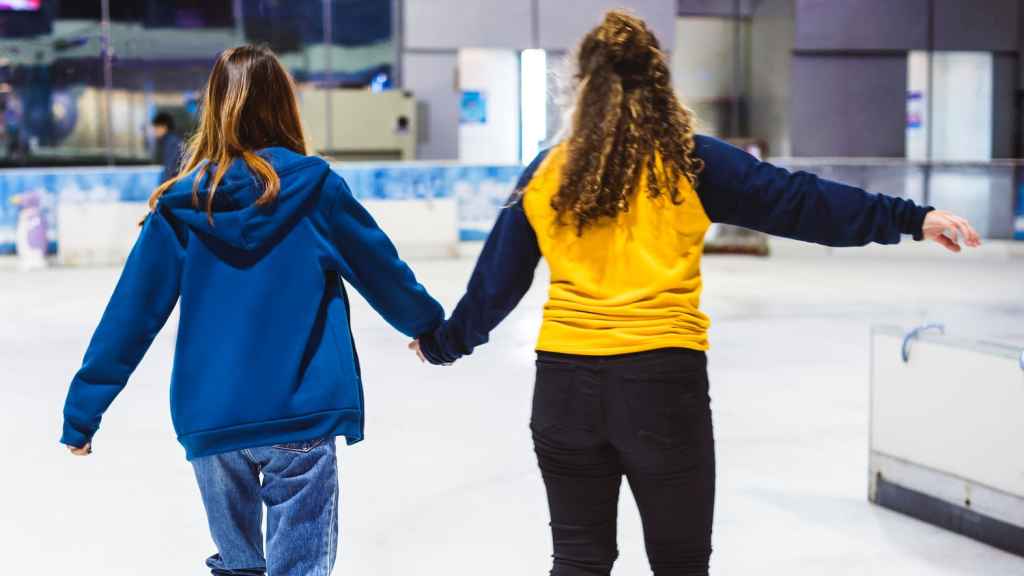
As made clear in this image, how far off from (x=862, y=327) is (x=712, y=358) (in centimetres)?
183

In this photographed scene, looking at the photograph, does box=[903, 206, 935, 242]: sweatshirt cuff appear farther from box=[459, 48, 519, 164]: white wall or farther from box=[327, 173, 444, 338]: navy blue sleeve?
box=[459, 48, 519, 164]: white wall

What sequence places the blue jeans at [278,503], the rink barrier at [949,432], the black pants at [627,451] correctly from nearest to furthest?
the black pants at [627,451]
the blue jeans at [278,503]
the rink barrier at [949,432]

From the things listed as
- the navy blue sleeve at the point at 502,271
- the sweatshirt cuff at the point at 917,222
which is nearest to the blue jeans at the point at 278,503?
the navy blue sleeve at the point at 502,271

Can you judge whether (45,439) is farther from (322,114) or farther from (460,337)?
(322,114)

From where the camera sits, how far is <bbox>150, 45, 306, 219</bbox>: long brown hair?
2.16 metres

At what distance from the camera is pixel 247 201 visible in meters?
2.17

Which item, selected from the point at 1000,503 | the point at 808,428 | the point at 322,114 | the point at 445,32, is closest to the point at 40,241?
the point at 322,114

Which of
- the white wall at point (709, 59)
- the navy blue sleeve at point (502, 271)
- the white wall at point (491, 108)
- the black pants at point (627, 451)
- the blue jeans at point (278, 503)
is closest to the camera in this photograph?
the black pants at point (627, 451)

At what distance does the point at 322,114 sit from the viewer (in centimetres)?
1584

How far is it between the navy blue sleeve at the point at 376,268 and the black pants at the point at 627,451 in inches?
15.4

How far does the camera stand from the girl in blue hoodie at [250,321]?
7.03ft

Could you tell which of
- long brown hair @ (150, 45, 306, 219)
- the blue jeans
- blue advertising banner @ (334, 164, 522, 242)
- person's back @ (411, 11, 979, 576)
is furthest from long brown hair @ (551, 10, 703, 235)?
blue advertising banner @ (334, 164, 522, 242)

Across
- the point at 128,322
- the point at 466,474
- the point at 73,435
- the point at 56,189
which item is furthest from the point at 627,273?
the point at 56,189

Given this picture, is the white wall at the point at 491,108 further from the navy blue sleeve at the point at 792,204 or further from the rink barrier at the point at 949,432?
the navy blue sleeve at the point at 792,204
